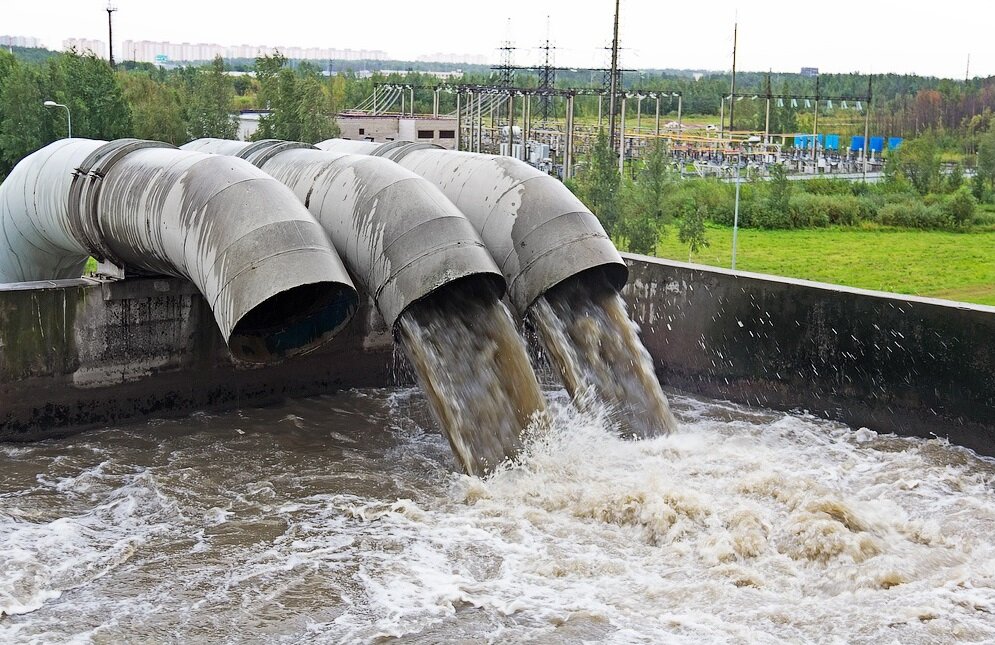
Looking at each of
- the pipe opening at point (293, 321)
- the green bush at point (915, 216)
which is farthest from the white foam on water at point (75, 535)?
the green bush at point (915, 216)

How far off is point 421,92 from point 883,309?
254 ft

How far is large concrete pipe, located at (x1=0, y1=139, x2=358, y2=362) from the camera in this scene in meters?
11.0

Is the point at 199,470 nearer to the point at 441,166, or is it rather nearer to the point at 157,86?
the point at 441,166

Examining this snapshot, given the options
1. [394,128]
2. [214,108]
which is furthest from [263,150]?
[394,128]

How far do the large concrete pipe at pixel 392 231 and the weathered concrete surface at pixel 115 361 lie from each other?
2631 mm

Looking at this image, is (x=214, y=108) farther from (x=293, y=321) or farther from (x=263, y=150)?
(x=293, y=321)

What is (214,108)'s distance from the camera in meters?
42.2

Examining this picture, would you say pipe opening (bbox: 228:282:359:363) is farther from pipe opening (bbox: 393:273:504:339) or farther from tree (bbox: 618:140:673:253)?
tree (bbox: 618:140:673:253)

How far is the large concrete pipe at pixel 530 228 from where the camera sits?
1263cm

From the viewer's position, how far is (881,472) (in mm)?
12203

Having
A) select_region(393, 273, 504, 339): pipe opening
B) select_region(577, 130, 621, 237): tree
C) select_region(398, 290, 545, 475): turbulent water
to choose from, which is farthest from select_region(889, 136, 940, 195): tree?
select_region(398, 290, 545, 475): turbulent water

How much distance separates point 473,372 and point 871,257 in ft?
66.9

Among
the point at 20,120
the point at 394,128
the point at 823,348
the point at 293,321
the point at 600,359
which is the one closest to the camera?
the point at 600,359

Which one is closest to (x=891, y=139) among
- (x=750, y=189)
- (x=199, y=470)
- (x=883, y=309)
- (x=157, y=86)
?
(x=750, y=189)
